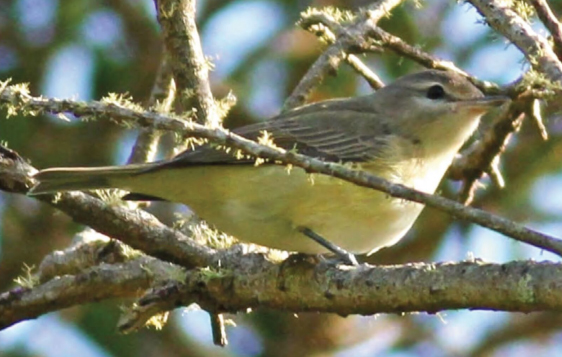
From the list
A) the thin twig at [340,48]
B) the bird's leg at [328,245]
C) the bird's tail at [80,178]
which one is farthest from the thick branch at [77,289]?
Answer: the thin twig at [340,48]

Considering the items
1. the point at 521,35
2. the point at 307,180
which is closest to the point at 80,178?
the point at 307,180

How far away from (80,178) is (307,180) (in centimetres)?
90

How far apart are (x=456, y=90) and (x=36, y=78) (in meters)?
3.31

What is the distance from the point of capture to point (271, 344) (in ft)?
24.5

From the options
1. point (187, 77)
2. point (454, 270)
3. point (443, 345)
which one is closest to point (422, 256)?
point (443, 345)

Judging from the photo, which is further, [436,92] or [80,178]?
[436,92]

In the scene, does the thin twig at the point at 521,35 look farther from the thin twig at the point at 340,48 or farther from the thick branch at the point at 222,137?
the thin twig at the point at 340,48

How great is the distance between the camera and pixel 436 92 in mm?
5566

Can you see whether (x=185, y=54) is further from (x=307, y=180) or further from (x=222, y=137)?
(x=222, y=137)

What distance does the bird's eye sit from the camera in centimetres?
550

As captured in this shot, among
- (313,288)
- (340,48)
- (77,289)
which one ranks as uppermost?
(340,48)

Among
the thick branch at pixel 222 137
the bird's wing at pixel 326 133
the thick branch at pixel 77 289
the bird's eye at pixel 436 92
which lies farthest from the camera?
the bird's eye at pixel 436 92

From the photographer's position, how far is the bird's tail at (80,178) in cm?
410

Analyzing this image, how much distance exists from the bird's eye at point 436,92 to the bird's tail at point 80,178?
4.93 ft
